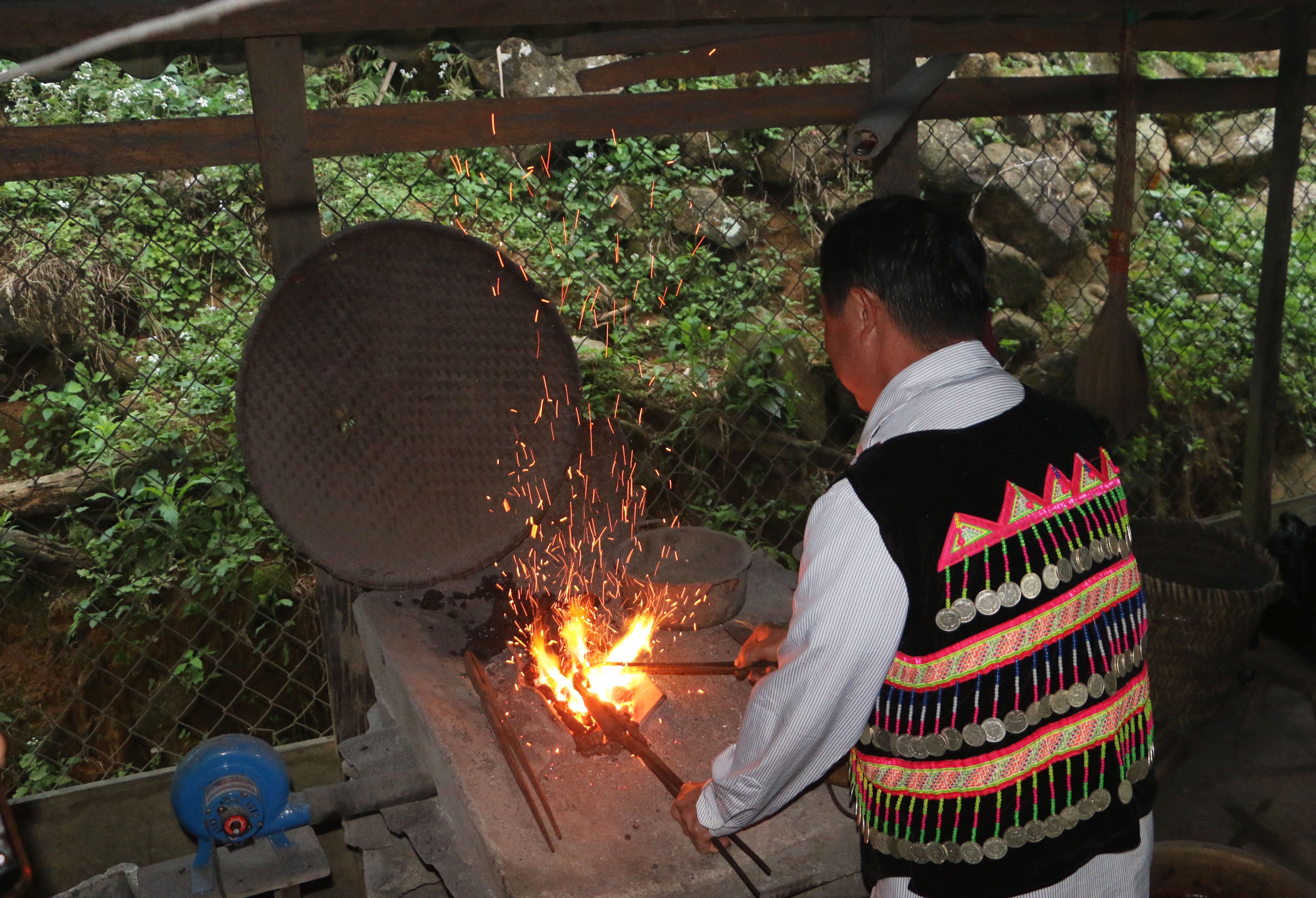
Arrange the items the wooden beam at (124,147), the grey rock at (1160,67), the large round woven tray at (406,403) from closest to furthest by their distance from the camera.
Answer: the wooden beam at (124,147), the large round woven tray at (406,403), the grey rock at (1160,67)

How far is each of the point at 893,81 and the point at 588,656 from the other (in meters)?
1.97

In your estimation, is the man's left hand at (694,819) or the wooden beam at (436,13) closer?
the man's left hand at (694,819)

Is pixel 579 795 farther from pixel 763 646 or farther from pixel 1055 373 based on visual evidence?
pixel 1055 373

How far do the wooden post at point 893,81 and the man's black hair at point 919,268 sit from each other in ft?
4.72

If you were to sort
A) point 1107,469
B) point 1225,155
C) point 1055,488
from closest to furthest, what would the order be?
point 1055,488, point 1107,469, point 1225,155

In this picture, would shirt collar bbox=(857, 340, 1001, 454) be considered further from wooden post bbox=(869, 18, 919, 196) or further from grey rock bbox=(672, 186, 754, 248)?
grey rock bbox=(672, 186, 754, 248)

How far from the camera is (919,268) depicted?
5.94 feet

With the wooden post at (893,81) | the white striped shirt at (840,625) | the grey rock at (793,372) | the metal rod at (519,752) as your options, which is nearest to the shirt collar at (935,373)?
the white striped shirt at (840,625)

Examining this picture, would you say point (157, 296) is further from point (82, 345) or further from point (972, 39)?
point (972, 39)

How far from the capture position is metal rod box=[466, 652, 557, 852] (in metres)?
2.12

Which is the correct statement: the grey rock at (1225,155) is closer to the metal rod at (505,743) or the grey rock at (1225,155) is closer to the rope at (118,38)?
A: the metal rod at (505,743)

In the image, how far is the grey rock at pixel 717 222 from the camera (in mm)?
5934

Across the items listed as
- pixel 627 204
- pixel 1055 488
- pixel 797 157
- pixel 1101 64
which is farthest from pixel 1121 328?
pixel 1101 64

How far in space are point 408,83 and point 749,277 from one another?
2539 millimetres
